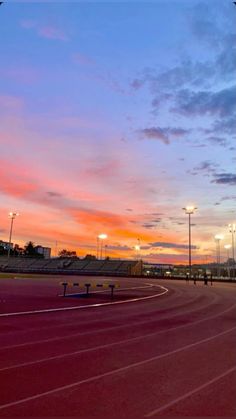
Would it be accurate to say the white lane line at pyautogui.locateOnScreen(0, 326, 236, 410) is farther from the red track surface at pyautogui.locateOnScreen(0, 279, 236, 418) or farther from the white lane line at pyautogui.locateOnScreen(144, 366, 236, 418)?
the white lane line at pyautogui.locateOnScreen(144, 366, 236, 418)

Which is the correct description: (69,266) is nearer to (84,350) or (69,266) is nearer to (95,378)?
(84,350)

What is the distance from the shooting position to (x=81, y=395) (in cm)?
616

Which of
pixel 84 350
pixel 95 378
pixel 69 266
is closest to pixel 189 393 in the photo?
pixel 95 378

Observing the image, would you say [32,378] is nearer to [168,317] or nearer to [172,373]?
[172,373]

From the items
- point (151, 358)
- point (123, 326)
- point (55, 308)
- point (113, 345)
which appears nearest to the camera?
point (151, 358)

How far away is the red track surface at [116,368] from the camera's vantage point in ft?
18.9

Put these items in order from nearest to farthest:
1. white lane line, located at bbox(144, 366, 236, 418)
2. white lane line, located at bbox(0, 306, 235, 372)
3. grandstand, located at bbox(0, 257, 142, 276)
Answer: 1. white lane line, located at bbox(144, 366, 236, 418)
2. white lane line, located at bbox(0, 306, 235, 372)
3. grandstand, located at bbox(0, 257, 142, 276)

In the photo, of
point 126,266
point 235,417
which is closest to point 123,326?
point 235,417

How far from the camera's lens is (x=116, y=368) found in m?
7.83

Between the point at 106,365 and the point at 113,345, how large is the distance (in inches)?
83.0

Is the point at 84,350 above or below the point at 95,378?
above

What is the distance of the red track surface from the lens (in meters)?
5.75

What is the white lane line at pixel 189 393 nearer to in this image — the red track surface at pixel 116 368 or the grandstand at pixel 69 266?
the red track surface at pixel 116 368

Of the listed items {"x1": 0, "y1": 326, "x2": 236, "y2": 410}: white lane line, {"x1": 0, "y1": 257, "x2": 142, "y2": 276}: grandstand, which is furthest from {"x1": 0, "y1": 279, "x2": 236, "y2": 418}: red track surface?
{"x1": 0, "y1": 257, "x2": 142, "y2": 276}: grandstand
